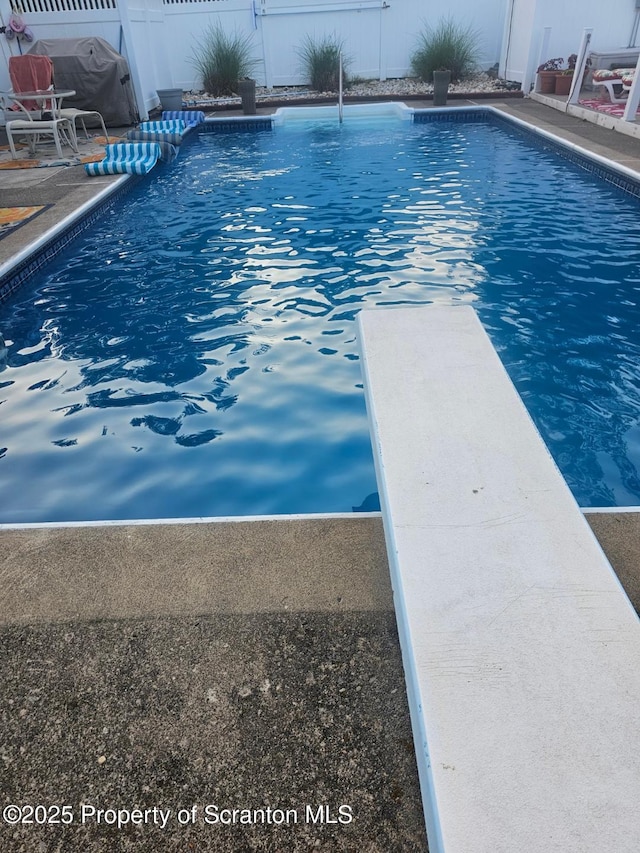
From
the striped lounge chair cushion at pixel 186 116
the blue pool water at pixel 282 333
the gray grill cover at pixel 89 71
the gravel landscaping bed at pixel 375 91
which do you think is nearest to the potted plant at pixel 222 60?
the gravel landscaping bed at pixel 375 91

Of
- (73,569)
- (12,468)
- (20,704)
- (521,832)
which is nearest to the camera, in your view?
(521,832)

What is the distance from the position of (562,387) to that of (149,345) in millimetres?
2868

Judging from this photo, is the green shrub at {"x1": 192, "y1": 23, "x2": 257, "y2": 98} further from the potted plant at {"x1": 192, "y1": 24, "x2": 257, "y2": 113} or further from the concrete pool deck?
the concrete pool deck

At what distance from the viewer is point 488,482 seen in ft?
6.57

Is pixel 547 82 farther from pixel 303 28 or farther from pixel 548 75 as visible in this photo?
pixel 303 28

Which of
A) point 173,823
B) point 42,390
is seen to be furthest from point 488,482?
point 42,390

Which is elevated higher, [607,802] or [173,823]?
[607,802]

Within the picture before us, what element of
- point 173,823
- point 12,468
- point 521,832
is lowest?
point 12,468

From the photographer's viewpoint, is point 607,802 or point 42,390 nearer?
point 607,802

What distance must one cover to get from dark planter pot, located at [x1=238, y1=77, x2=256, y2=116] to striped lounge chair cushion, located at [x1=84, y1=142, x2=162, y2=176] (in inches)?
194

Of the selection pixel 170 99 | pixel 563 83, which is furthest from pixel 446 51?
pixel 170 99

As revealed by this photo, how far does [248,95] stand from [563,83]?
6.76 meters

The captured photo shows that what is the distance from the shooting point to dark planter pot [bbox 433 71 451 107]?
41.5ft

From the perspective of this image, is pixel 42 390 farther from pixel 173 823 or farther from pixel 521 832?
pixel 521 832
